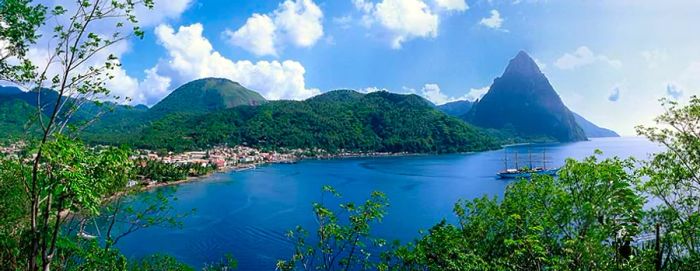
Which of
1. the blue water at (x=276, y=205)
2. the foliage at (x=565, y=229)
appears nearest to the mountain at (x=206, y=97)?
the blue water at (x=276, y=205)

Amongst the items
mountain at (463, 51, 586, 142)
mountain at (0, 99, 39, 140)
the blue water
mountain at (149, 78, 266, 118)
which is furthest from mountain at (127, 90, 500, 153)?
mountain at (0, 99, 39, 140)

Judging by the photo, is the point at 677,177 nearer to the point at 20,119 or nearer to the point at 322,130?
the point at 20,119

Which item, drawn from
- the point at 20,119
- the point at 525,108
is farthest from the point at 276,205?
the point at 525,108

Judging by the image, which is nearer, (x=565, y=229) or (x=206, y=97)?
(x=565, y=229)

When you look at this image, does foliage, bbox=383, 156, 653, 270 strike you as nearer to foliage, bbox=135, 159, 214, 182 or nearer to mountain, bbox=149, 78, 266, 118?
foliage, bbox=135, 159, 214, 182

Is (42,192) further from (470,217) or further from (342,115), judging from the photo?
(342,115)

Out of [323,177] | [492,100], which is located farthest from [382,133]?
[492,100]
